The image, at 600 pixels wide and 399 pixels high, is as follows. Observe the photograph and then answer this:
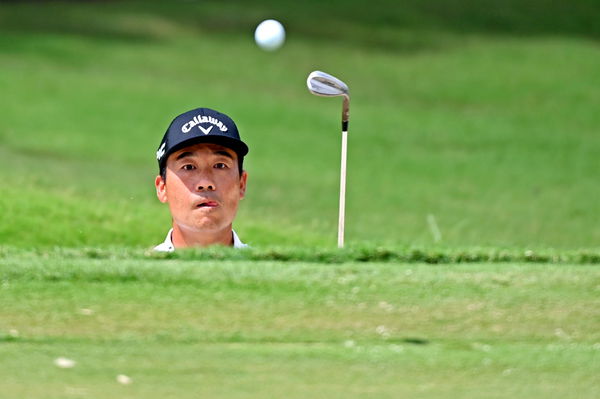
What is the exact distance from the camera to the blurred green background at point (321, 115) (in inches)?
587

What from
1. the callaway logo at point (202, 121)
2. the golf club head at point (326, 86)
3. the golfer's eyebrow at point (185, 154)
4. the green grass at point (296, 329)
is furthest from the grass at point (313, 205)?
the golf club head at point (326, 86)

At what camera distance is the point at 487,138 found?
2261 cm

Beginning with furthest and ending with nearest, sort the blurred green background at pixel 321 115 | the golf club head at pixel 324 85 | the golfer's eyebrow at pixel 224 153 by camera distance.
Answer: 1. the blurred green background at pixel 321 115
2. the golf club head at pixel 324 85
3. the golfer's eyebrow at pixel 224 153

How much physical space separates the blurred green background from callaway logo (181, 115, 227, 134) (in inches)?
125

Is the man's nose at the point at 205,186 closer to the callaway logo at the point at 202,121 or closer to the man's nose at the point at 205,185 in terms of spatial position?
the man's nose at the point at 205,185

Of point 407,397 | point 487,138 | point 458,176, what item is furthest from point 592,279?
point 487,138

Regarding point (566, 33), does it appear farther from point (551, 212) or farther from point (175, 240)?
point (175, 240)

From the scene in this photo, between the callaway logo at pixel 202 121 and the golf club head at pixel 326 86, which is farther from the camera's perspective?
the golf club head at pixel 326 86

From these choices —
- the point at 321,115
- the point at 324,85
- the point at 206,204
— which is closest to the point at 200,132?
the point at 206,204

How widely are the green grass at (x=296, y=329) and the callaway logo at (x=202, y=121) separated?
26.0 inches

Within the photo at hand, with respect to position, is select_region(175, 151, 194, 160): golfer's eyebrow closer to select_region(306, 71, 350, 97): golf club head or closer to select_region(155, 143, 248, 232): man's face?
select_region(155, 143, 248, 232): man's face

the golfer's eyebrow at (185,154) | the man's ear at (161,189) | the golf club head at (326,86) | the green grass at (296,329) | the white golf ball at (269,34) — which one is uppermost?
the white golf ball at (269,34)

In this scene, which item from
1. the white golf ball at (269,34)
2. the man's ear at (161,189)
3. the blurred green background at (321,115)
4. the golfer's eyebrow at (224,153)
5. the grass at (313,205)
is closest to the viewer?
the grass at (313,205)

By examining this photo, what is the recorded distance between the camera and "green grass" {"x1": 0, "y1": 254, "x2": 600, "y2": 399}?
387cm
